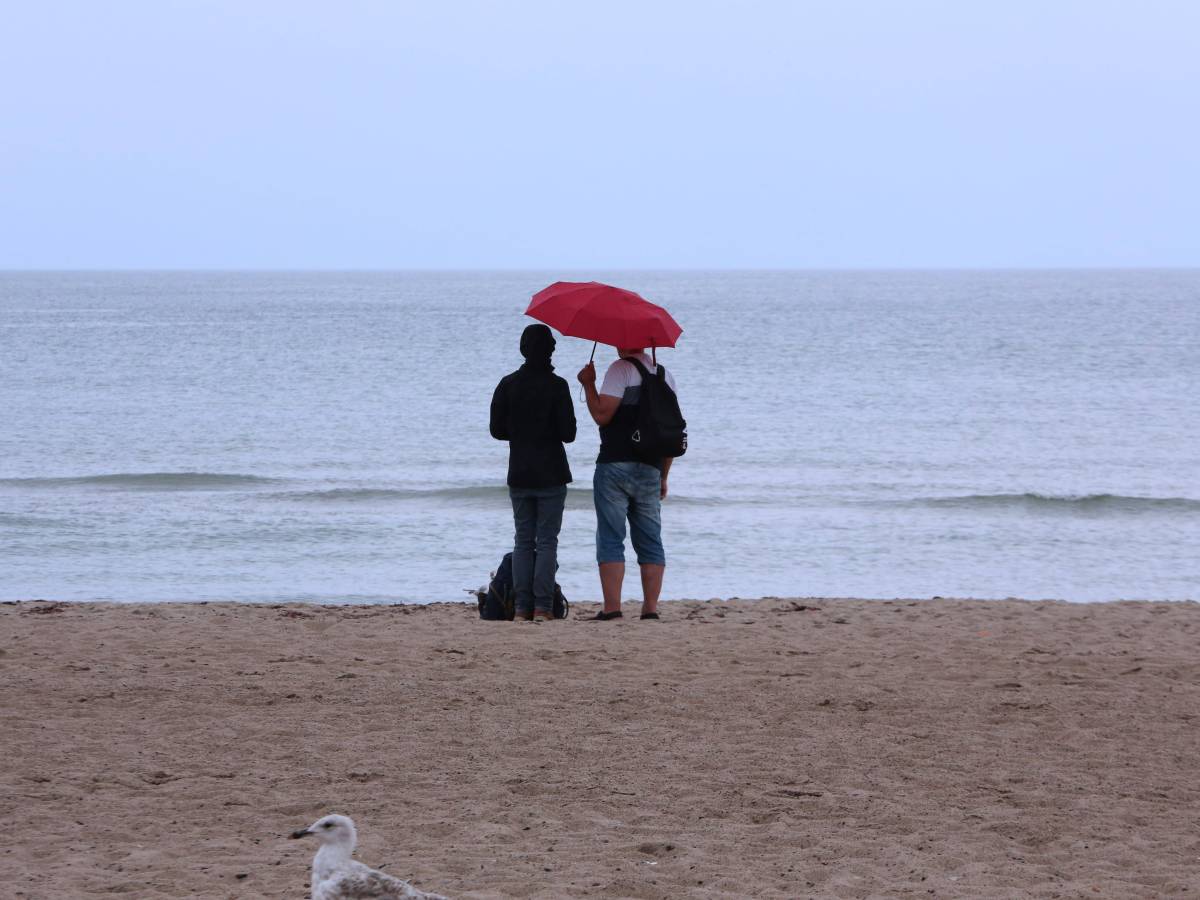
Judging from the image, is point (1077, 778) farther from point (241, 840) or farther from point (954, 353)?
point (954, 353)

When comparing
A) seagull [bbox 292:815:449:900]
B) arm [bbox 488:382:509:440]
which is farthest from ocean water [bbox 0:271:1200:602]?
seagull [bbox 292:815:449:900]

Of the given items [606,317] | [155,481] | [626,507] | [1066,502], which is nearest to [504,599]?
[626,507]

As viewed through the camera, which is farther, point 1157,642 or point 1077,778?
point 1157,642

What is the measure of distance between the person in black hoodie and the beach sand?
2.16 feet

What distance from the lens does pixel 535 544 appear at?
8320mm

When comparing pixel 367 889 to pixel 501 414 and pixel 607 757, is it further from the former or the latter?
pixel 501 414

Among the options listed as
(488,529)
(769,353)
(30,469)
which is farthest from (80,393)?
(769,353)

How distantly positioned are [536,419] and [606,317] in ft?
2.55

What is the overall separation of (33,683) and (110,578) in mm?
6369

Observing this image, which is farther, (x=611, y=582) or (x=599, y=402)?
(x=611, y=582)

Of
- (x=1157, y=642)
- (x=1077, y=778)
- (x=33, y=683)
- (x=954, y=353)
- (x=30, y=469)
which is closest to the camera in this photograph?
(x=1077, y=778)

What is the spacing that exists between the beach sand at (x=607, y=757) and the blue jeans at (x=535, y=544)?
322 mm

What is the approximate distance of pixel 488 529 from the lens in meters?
16.1

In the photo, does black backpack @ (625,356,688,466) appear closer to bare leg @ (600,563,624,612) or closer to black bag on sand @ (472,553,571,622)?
bare leg @ (600,563,624,612)
